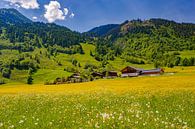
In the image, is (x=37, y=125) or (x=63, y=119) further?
(x=63, y=119)

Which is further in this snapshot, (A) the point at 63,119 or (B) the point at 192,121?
(A) the point at 63,119

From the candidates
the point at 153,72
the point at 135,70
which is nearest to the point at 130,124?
the point at 153,72

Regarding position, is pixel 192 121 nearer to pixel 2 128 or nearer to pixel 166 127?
pixel 166 127

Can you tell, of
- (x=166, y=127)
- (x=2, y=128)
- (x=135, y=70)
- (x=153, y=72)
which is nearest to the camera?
(x=166, y=127)

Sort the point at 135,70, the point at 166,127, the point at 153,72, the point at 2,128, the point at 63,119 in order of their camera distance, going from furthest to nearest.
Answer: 1. the point at 135,70
2. the point at 153,72
3. the point at 63,119
4. the point at 2,128
5. the point at 166,127

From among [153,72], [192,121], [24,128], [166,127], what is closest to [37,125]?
[24,128]

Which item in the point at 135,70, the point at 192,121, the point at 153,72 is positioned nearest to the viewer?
the point at 192,121

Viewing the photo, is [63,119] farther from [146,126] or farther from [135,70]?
[135,70]

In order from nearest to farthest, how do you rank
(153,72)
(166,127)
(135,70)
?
(166,127) < (153,72) < (135,70)

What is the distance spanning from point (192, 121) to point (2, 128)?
6.84 metres

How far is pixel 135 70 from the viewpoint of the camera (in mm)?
189250

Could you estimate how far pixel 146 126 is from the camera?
1170 centimetres

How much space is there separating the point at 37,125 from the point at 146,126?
4.02m

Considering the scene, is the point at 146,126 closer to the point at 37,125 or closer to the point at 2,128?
the point at 37,125
